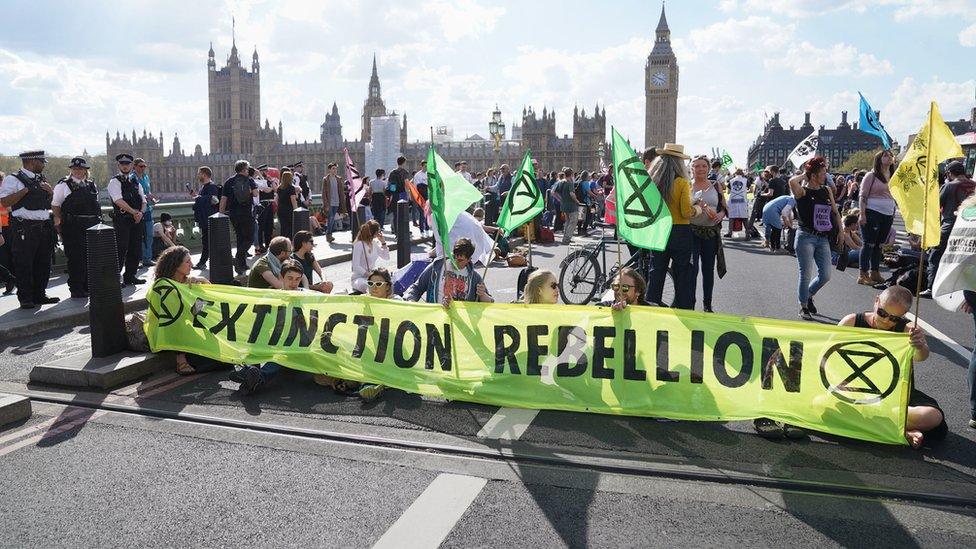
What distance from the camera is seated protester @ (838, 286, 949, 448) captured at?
5078mm

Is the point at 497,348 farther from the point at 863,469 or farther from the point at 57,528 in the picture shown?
the point at 57,528

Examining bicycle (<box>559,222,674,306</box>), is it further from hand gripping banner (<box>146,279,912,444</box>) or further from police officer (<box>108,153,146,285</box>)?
police officer (<box>108,153,146,285</box>)

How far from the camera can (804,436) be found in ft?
17.5

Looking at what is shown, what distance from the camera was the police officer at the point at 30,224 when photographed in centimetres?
979

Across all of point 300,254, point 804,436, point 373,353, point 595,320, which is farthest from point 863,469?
point 300,254

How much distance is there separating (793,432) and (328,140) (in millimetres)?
152993

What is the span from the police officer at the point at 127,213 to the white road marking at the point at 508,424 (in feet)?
27.0

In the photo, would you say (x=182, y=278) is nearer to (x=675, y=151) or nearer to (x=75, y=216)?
(x=75, y=216)

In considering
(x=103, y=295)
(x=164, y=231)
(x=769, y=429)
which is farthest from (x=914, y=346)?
(x=164, y=231)

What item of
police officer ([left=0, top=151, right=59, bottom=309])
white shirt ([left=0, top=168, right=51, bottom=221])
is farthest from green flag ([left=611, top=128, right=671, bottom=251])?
white shirt ([left=0, top=168, right=51, bottom=221])

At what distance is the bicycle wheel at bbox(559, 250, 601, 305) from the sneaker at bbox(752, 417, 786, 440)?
5313 mm

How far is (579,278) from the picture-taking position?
10797 millimetres

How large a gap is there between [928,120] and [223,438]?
5.63 m

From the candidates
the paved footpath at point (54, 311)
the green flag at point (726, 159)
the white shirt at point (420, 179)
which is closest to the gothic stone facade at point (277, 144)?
the green flag at point (726, 159)
